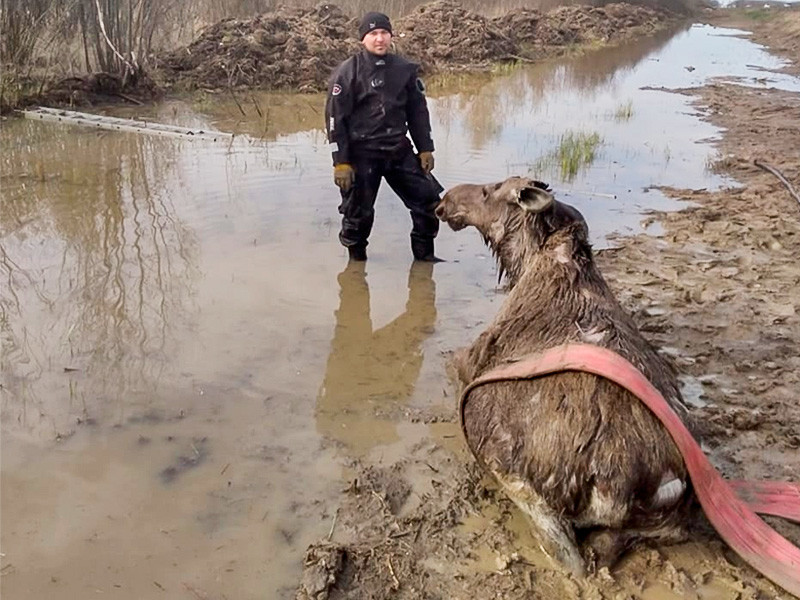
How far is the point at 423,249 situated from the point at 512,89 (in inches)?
428

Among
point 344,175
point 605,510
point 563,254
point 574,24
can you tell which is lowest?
point 605,510

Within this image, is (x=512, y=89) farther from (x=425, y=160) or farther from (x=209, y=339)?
(x=209, y=339)

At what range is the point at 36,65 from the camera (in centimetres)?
1206

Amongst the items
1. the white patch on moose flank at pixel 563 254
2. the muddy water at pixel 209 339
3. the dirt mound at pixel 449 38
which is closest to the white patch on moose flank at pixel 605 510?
the muddy water at pixel 209 339

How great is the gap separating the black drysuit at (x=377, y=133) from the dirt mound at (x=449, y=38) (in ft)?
42.8

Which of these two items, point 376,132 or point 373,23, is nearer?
point 373,23

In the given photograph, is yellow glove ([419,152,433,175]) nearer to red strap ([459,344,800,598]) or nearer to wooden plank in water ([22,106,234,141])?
red strap ([459,344,800,598])

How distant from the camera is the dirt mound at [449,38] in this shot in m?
19.5

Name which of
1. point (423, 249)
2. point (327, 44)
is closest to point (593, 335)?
point (423, 249)

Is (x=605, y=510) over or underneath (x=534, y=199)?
underneath

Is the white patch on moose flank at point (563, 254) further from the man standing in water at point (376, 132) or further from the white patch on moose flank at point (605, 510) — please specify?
the man standing in water at point (376, 132)

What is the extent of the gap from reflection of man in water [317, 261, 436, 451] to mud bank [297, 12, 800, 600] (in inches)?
10.7

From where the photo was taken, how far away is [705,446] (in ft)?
13.8

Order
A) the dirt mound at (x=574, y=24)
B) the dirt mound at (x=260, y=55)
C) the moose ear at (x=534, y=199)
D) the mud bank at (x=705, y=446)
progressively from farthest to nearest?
the dirt mound at (x=574, y=24) → the dirt mound at (x=260, y=55) → the moose ear at (x=534, y=199) → the mud bank at (x=705, y=446)
